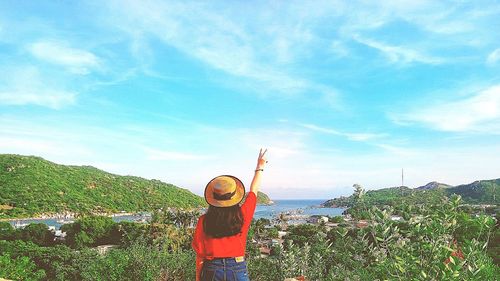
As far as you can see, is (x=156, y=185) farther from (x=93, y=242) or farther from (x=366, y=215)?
(x=366, y=215)

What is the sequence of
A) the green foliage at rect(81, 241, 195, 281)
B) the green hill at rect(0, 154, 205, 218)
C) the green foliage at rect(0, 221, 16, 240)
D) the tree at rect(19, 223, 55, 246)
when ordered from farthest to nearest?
the green hill at rect(0, 154, 205, 218) → the green foliage at rect(0, 221, 16, 240) → the tree at rect(19, 223, 55, 246) → the green foliage at rect(81, 241, 195, 281)

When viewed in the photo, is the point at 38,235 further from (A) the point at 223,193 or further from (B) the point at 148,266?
(A) the point at 223,193

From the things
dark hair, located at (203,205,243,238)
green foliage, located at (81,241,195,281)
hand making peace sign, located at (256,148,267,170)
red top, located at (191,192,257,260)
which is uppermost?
hand making peace sign, located at (256,148,267,170)

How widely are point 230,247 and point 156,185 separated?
151 metres

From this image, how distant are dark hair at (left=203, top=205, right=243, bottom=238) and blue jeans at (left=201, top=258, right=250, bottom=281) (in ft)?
0.67

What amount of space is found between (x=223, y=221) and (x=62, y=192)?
11162 cm

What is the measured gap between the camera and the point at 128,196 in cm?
12238

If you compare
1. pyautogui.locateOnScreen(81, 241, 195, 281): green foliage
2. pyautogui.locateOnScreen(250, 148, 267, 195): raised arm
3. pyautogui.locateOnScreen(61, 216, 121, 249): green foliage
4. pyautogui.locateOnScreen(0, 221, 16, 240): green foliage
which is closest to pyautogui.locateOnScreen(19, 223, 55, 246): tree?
pyautogui.locateOnScreen(0, 221, 16, 240): green foliage

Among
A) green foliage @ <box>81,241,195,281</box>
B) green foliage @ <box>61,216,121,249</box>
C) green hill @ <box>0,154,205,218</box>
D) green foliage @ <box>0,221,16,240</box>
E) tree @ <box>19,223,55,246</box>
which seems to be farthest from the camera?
green hill @ <box>0,154,205,218</box>

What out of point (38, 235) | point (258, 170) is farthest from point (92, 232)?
point (258, 170)

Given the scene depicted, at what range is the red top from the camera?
3.39m

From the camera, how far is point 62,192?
105438 mm

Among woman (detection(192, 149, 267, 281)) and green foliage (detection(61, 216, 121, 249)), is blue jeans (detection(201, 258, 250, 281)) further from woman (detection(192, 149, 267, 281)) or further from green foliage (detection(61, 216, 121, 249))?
green foliage (detection(61, 216, 121, 249))

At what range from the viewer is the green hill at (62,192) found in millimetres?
90688
